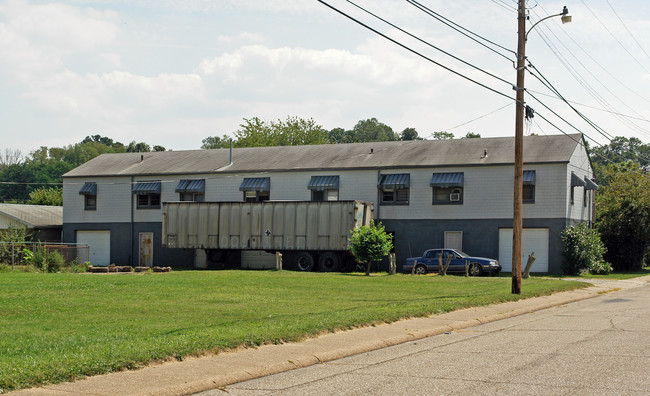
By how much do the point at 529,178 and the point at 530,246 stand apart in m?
3.92

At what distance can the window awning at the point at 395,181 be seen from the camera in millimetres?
44688

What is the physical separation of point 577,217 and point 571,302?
69.2 ft

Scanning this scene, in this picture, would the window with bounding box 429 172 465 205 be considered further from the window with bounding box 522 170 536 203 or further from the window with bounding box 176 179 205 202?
the window with bounding box 176 179 205 202

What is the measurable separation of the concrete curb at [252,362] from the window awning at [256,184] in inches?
1174

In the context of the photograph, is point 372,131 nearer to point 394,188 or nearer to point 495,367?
point 394,188

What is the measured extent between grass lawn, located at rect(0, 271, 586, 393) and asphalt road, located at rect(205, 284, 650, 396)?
2.01m

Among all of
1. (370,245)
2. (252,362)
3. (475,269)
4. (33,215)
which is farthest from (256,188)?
(252,362)

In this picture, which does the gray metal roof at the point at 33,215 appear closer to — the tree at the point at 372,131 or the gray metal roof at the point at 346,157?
the gray metal roof at the point at 346,157

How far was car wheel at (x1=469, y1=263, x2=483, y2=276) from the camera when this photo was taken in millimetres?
37781

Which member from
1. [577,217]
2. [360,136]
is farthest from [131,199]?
[360,136]

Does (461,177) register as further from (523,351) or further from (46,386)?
(46,386)

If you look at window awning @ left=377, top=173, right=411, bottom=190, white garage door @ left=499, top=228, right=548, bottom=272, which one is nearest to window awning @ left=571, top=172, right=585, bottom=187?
white garage door @ left=499, top=228, right=548, bottom=272

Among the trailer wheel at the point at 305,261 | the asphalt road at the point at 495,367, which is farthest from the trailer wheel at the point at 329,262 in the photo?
the asphalt road at the point at 495,367

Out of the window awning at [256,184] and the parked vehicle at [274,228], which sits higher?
the window awning at [256,184]
